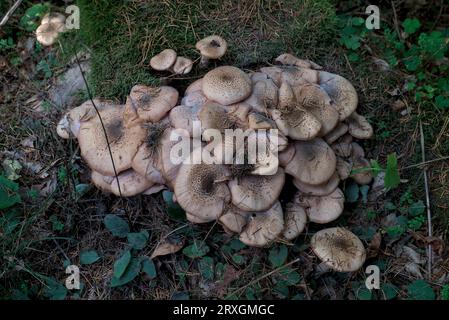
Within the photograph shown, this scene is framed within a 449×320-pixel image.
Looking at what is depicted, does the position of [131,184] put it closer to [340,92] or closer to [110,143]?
[110,143]

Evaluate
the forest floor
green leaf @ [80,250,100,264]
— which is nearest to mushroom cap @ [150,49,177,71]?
the forest floor

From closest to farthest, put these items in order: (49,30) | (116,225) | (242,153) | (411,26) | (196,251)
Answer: (242,153) < (196,251) < (116,225) < (49,30) < (411,26)

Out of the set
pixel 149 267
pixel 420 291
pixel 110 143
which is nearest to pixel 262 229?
pixel 149 267

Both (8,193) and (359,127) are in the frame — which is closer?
(8,193)

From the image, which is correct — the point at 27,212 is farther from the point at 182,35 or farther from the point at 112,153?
the point at 182,35

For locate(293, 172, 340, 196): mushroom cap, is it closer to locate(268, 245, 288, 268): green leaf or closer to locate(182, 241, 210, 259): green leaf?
locate(268, 245, 288, 268): green leaf

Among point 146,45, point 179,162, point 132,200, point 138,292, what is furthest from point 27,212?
point 146,45

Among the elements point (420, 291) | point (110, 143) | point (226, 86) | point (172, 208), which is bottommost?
point (420, 291)
